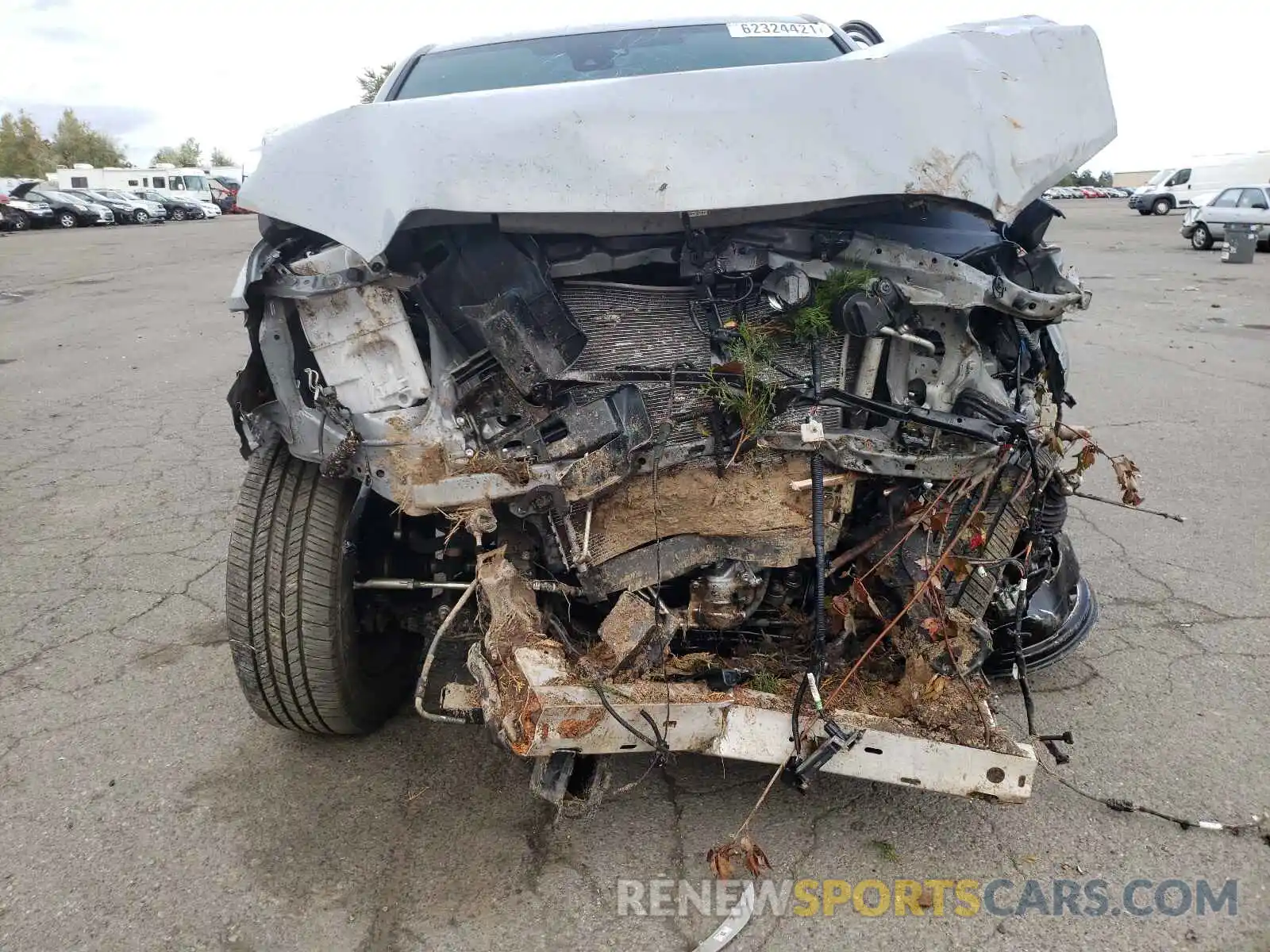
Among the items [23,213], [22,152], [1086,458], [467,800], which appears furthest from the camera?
[22,152]

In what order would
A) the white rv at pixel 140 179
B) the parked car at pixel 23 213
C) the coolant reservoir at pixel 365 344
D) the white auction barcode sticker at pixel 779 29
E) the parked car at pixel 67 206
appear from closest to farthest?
the coolant reservoir at pixel 365 344 → the white auction barcode sticker at pixel 779 29 → the parked car at pixel 23 213 → the parked car at pixel 67 206 → the white rv at pixel 140 179

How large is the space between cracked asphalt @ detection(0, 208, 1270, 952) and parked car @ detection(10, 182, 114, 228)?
30.4m

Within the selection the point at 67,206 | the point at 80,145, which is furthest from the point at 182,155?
the point at 67,206

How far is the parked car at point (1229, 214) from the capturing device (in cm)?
1822

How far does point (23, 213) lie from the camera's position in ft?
92.3

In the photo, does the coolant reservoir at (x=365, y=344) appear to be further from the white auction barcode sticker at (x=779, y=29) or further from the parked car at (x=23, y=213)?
the parked car at (x=23, y=213)

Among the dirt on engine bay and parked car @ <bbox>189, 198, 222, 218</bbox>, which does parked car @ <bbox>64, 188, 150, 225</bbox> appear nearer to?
parked car @ <bbox>189, 198, 222, 218</bbox>

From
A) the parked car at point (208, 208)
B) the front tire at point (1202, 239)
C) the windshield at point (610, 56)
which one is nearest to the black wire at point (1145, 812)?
the windshield at point (610, 56)

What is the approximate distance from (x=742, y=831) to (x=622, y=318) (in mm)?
1361

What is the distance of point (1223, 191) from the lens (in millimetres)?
19016

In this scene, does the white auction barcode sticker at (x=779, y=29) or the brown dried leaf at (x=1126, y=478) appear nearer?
the brown dried leaf at (x=1126, y=478)

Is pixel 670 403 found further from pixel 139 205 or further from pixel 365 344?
pixel 139 205

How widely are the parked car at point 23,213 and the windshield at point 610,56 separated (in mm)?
30562

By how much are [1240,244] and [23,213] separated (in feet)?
105
